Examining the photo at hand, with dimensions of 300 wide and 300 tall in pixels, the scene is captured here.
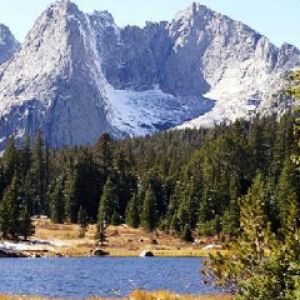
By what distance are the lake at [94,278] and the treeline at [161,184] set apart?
37.5m

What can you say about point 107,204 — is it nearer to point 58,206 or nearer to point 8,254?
point 58,206

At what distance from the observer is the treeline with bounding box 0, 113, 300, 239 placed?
395 ft

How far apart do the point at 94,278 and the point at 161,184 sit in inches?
3594

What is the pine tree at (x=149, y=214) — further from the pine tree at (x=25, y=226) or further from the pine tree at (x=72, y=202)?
the pine tree at (x=25, y=226)

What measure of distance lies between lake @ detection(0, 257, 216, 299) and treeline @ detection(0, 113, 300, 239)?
37.5 metres

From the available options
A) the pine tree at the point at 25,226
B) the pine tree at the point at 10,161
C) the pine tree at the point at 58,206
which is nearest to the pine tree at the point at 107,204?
the pine tree at the point at 58,206

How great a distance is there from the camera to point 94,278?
57.4 metres

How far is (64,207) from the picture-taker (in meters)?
142

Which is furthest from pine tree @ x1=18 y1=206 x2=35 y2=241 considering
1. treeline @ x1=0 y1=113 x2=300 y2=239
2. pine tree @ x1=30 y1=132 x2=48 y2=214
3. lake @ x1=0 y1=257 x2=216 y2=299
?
pine tree @ x1=30 y1=132 x2=48 y2=214

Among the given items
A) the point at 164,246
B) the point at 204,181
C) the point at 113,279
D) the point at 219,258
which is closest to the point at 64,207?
the point at 204,181

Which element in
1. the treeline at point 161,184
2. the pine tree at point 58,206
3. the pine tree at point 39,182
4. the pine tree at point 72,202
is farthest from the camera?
the pine tree at point 39,182

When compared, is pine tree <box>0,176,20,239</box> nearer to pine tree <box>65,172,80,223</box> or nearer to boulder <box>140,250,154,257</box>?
boulder <box>140,250,154,257</box>

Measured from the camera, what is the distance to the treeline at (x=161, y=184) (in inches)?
4734

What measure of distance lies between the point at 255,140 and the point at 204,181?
70.2 ft
